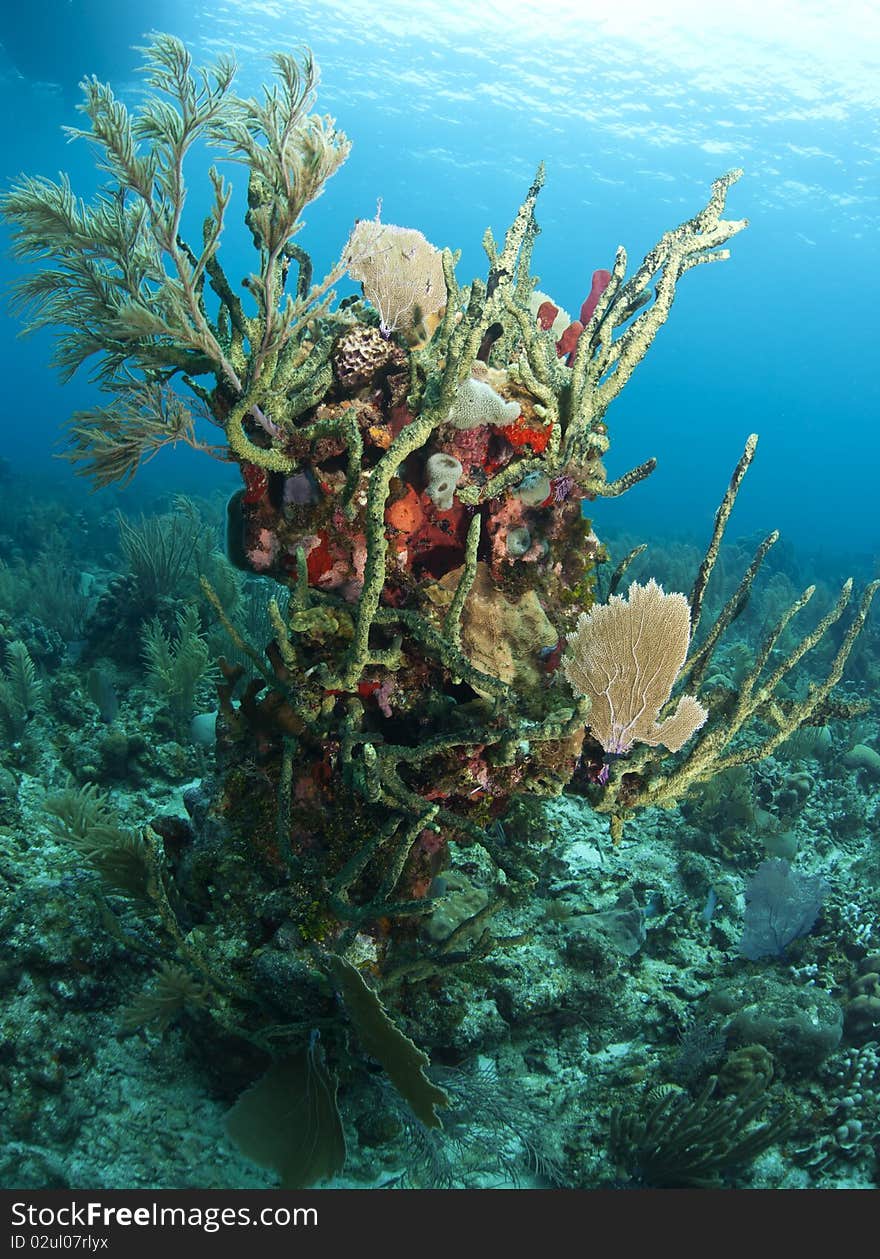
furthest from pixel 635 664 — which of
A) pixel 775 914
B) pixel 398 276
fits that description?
pixel 775 914

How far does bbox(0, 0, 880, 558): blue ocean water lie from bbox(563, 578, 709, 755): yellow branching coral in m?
2.67

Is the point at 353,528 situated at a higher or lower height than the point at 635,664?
higher

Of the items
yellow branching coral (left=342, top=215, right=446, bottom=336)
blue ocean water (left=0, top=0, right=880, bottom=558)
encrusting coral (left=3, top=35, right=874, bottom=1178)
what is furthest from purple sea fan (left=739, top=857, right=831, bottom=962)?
blue ocean water (left=0, top=0, right=880, bottom=558)

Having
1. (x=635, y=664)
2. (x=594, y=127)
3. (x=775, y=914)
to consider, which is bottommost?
(x=775, y=914)

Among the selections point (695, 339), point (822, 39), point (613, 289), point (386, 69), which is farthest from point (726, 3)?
point (695, 339)

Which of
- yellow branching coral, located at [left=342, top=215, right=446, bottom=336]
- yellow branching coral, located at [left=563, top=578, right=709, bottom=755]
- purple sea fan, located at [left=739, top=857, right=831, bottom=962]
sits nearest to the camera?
yellow branching coral, located at [left=563, top=578, right=709, bottom=755]

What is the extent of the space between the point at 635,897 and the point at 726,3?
1460 inches

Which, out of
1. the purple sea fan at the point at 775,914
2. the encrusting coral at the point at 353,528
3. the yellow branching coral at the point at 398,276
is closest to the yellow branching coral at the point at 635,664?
the encrusting coral at the point at 353,528

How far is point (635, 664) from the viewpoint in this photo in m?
3.19

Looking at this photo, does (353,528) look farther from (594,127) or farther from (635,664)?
(594,127)

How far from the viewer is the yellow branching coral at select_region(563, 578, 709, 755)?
313 centimetres

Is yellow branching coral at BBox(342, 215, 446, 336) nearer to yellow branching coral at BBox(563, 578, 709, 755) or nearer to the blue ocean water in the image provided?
the blue ocean water

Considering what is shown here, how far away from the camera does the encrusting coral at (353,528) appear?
271 centimetres

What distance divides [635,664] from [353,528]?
1.60m
